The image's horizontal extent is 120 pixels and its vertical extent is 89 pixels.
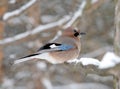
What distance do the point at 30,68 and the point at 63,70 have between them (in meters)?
1.02

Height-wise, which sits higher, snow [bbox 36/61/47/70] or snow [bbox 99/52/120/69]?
snow [bbox 36/61/47/70]

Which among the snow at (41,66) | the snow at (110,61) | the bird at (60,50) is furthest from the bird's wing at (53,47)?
the snow at (41,66)

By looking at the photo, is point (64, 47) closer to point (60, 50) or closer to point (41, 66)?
point (60, 50)

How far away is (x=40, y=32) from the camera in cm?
630

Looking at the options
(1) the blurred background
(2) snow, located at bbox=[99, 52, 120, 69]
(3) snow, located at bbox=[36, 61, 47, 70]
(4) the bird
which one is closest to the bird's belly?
(4) the bird

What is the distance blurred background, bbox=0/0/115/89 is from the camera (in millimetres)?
6242

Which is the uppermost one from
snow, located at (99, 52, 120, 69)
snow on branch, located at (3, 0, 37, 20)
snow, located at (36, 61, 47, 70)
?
snow, located at (36, 61, 47, 70)

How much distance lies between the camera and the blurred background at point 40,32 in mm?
6242

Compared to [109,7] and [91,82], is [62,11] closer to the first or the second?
[109,7]

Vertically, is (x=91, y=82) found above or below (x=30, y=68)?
above

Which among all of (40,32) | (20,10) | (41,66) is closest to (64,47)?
(20,10)

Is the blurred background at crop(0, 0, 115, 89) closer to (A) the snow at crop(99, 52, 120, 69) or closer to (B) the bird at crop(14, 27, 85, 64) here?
(B) the bird at crop(14, 27, 85, 64)

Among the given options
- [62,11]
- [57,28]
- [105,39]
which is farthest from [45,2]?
[105,39]

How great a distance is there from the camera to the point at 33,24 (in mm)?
6754
